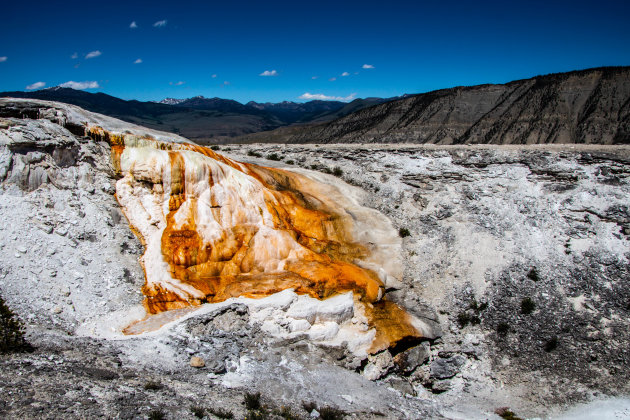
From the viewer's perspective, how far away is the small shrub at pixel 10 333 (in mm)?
7590

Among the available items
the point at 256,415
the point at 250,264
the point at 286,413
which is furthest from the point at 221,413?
the point at 250,264

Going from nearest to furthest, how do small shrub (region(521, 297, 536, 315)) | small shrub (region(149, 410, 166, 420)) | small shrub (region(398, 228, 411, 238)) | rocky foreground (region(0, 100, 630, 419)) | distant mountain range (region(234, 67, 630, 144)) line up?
small shrub (region(149, 410, 166, 420)) < rocky foreground (region(0, 100, 630, 419)) < small shrub (region(521, 297, 536, 315)) < small shrub (region(398, 228, 411, 238)) < distant mountain range (region(234, 67, 630, 144))

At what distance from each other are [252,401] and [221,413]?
34.7 inches

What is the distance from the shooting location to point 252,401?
791 centimetres

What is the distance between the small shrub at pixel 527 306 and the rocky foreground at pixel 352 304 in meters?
0.06

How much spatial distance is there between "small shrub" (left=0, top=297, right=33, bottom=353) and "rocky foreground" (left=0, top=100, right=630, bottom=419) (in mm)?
251

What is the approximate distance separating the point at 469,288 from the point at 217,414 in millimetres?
11070

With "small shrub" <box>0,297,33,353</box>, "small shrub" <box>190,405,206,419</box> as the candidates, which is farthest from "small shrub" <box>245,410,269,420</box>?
"small shrub" <box>0,297,33,353</box>

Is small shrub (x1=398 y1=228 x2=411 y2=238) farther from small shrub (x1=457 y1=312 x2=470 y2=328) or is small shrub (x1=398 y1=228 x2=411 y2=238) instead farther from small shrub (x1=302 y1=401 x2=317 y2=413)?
small shrub (x1=302 y1=401 x2=317 y2=413)

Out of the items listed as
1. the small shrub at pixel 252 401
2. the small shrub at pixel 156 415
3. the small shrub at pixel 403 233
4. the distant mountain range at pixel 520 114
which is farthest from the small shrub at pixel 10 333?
the distant mountain range at pixel 520 114

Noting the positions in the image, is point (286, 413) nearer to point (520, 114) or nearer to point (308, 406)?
point (308, 406)

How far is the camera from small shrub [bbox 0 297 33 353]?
7590 millimetres

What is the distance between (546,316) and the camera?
522 inches

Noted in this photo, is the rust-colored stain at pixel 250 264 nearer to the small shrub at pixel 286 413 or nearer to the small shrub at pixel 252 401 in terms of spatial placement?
the small shrub at pixel 252 401
